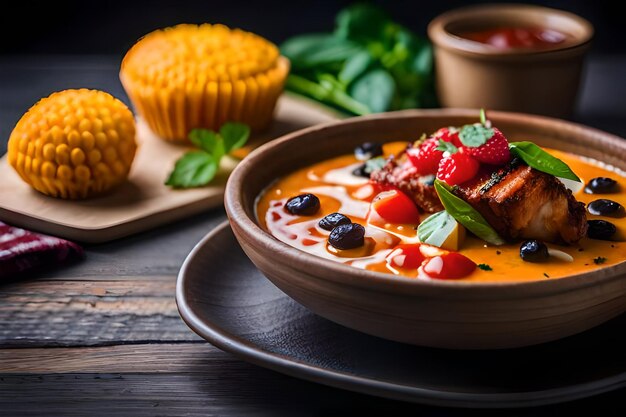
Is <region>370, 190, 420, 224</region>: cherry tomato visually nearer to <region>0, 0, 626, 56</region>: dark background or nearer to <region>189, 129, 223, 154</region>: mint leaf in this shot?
<region>189, 129, 223, 154</region>: mint leaf

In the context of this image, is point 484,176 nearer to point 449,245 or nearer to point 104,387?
point 449,245

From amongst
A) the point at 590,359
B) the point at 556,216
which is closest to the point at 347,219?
the point at 556,216

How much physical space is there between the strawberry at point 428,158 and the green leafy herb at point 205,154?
1048 mm

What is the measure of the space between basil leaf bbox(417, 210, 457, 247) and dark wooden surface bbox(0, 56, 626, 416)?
0.48 metres

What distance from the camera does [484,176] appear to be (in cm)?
259

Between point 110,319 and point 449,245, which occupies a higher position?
point 449,245

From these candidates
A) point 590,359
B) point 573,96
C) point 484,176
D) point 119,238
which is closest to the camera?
point 590,359

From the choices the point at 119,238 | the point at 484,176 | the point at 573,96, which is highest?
the point at 484,176

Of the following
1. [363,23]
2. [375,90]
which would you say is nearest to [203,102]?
[375,90]

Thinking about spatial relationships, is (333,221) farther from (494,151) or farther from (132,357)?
(132,357)

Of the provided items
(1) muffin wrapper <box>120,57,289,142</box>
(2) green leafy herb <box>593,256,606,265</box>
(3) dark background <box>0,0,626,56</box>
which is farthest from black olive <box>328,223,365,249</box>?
(3) dark background <box>0,0,626,56</box>

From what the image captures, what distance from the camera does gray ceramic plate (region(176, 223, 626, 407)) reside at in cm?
211

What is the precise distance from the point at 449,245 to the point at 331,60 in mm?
2160

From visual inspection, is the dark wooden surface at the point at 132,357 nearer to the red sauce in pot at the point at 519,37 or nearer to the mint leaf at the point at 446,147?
the mint leaf at the point at 446,147
